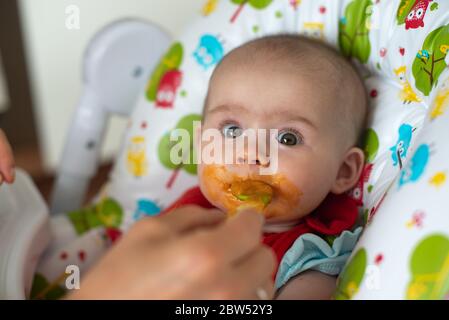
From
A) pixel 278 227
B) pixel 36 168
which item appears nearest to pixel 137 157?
pixel 278 227

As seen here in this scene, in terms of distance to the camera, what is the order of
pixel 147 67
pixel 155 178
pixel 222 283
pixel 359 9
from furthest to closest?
pixel 147 67 < pixel 155 178 < pixel 359 9 < pixel 222 283

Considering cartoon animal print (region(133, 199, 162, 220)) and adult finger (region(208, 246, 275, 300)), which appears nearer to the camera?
adult finger (region(208, 246, 275, 300))

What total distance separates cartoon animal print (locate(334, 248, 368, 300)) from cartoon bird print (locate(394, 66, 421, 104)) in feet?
1.11

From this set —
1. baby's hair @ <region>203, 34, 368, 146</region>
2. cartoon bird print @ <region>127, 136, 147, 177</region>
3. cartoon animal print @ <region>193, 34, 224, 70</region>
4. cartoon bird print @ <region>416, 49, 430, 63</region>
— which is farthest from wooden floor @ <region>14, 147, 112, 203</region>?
cartoon bird print @ <region>416, 49, 430, 63</region>

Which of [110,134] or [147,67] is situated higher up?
[147,67]

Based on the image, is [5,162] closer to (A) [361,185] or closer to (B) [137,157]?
(B) [137,157]

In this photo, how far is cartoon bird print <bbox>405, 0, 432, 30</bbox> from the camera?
2.82 feet

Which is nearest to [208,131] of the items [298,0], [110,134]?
[298,0]

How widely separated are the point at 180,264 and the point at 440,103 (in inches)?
15.0

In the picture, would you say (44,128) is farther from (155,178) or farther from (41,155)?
(155,178)

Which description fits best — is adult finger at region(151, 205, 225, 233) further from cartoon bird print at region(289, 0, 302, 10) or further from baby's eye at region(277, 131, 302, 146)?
cartoon bird print at region(289, 0, 302, 10)

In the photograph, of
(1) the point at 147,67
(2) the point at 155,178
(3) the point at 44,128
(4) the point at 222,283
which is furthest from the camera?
(3) the point at 44,128

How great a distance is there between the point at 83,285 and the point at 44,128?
155 centimetres
